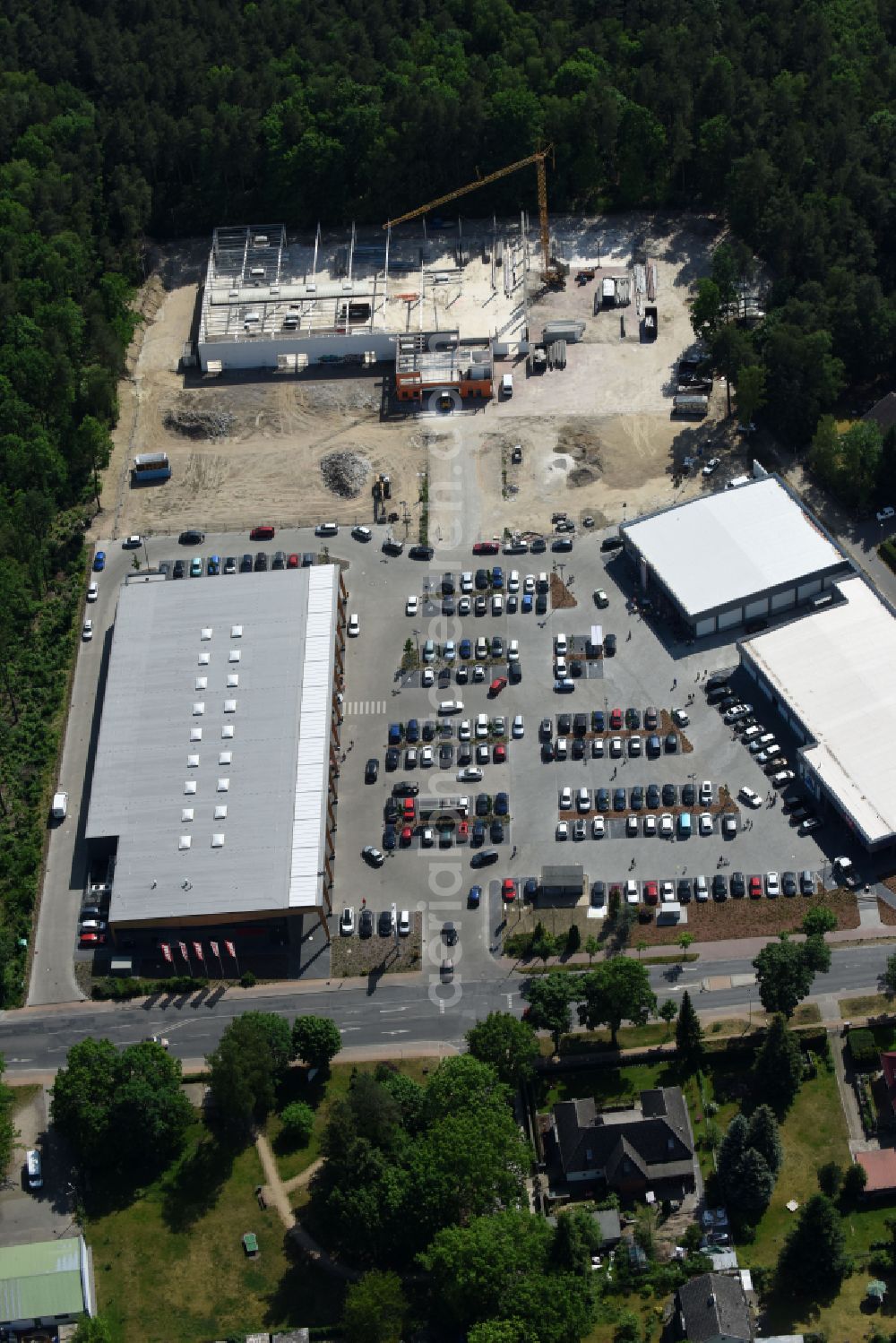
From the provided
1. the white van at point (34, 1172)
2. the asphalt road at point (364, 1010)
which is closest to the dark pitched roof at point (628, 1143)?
the asphalt road at point (364, 1010)

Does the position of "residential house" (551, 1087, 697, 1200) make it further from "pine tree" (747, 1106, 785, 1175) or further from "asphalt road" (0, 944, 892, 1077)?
"asphalt road" (0, 944, 892, 1077)

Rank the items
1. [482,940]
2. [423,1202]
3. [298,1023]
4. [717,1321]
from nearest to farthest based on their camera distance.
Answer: [717,1321] < [423,1202] < [298,1023] < [482,940]

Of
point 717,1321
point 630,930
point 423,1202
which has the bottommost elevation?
point 717,1321

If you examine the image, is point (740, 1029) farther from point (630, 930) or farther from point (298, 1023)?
point (298, 1023)

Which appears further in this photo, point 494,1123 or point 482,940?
point 482,940

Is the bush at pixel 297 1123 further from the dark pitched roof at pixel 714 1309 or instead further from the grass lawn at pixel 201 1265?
the dark pitched roof at pixel 714 1309

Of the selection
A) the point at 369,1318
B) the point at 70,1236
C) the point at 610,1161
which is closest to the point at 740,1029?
the point at 610,1161
